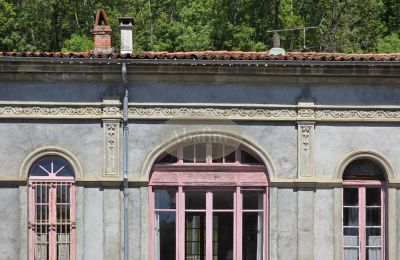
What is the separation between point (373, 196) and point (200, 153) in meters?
3.62

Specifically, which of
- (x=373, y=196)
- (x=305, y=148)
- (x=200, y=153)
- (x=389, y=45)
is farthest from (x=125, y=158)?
(x=389, y=45)

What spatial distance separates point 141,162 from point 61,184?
1651 mm

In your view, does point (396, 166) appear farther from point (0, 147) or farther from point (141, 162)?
point (0, 147)

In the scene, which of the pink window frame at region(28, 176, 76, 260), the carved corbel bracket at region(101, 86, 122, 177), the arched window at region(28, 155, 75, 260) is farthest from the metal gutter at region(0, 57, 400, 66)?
the pink window frame at region(28, 176, 76, 260)

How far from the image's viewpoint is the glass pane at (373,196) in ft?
63.0

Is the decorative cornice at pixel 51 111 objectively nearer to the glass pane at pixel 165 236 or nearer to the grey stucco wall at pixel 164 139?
the grey stucco wall at pixel 164 139

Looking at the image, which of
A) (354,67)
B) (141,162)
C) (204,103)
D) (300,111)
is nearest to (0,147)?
(141,162)

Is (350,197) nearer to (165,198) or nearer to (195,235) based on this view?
(195,235)

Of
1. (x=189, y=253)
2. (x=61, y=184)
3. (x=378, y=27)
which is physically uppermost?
(x=378, y=27)

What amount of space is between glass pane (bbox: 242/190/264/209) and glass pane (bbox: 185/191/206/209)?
Result: 827mm

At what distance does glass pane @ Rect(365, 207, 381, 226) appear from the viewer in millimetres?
19109

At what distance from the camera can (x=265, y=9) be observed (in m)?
42.0

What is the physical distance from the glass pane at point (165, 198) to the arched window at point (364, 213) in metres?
3.47

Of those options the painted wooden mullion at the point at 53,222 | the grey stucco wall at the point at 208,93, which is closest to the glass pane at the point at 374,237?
the grey stucco wall at the point at 208,93
